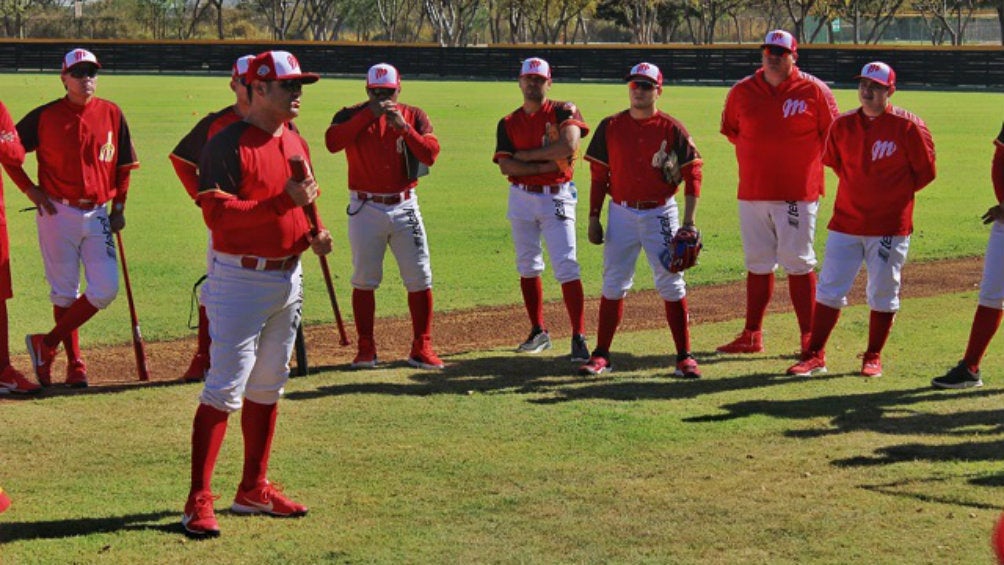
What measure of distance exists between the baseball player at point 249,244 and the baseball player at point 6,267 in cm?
332

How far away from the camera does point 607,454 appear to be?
27.4ft

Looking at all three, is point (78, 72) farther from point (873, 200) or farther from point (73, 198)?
point (873, 200)

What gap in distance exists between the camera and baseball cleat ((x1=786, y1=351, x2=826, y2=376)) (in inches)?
415

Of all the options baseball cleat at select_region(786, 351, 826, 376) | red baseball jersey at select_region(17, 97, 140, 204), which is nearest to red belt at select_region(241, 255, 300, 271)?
red baseball jersey at select_region(17, 97, 140, 204)

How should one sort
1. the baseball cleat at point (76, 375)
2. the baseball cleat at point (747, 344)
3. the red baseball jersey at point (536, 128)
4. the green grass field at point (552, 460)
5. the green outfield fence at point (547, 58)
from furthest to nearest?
the green outfield fence at point (547, 58), the baseball cleat at point (747, 344), the red baseball jersey at point (536, 128), the baseball cleat at point (76, 375), the green grass field at point (552, 460)

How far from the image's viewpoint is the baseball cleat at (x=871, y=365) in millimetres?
10492

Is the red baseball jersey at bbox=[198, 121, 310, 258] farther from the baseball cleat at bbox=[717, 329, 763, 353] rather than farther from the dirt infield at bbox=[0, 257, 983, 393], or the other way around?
the baseball cleat at bbox=[717, 329, 763, 353]

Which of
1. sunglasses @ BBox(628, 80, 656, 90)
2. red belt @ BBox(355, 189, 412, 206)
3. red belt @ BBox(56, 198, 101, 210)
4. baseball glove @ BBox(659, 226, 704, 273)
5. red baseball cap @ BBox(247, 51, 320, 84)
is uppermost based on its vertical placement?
red baseball cap @ BBox(247, 51, 320, 84)

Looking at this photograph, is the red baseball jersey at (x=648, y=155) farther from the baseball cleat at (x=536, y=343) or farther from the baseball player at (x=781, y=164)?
the baseball cleat at (x=536, y=343)

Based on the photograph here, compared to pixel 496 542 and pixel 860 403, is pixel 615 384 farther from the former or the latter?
pixel 496 542

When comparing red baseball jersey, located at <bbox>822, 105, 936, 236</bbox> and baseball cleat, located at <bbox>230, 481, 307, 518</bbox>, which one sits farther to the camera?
red baseball jersey, located at <bbox>822, 105, 936, 236</bbox>

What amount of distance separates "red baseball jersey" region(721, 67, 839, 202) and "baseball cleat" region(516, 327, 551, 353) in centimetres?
205

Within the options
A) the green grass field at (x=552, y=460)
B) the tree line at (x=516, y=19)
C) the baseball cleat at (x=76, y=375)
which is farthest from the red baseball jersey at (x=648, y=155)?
the tree line at (x=516, y=19)

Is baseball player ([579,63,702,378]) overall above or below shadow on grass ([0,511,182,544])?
above
